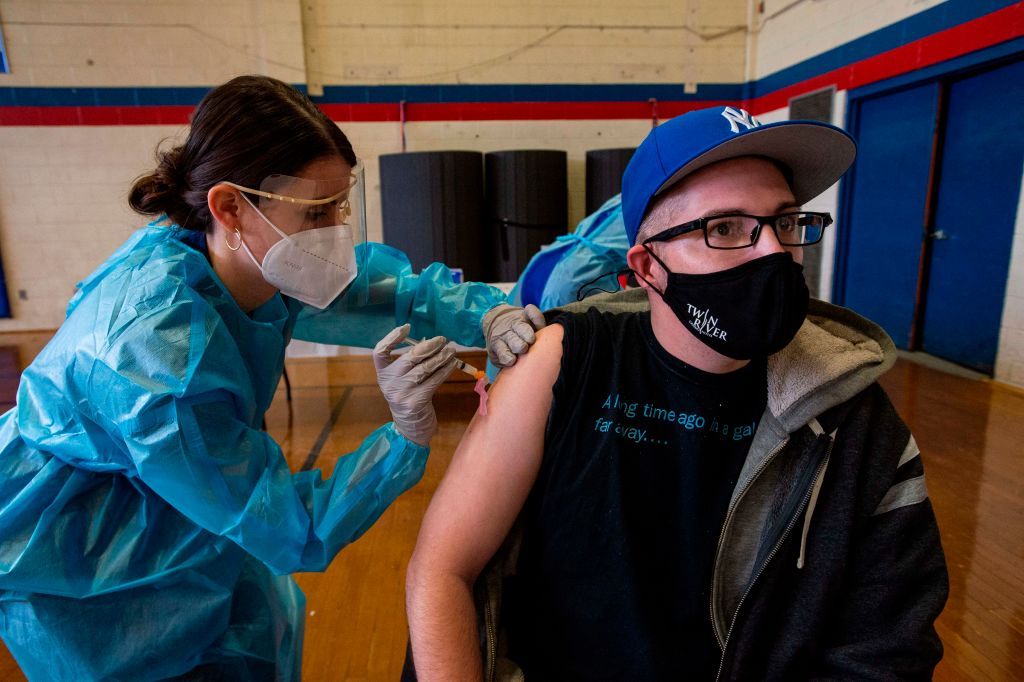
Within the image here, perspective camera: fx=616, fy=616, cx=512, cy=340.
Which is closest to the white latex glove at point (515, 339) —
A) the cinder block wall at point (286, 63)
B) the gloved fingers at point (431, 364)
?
the gloved fingers at point (431, 364)

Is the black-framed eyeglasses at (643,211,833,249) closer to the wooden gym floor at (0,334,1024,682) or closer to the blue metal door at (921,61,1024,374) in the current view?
the wooden gym floor at (0,334,1024,682)

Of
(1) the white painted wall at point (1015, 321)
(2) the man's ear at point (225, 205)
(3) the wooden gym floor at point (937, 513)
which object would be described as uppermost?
(2) the man's ear at point (225, 205)

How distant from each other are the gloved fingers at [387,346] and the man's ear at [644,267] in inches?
16.5

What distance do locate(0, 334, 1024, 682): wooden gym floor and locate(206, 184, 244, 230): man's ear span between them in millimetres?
1267

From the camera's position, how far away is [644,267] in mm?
1000

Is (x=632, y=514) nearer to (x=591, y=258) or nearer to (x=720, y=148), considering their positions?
(x=720, y=148)

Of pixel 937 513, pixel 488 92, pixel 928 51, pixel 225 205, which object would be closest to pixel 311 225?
pixel 225 205

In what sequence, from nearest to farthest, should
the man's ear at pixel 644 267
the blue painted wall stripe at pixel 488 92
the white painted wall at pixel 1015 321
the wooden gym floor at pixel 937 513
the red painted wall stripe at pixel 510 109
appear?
the man's ear at pixel 644 267, the wooden gym floor at pixel 937 513, the white painted wall at pixel 1015 321, the red painted wall stripe at pixel 510 109, the blue painted wall stripe at pixel 488 92

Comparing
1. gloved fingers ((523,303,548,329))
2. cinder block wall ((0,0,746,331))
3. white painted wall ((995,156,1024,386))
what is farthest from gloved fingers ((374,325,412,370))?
cinder block wall ((0,0,746,331))

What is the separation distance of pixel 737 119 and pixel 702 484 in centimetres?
55

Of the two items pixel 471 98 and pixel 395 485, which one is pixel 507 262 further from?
pixel 395 485

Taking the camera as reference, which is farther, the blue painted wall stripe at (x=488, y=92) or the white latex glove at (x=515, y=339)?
the blue painted wall stripe at (x=488, y=92)

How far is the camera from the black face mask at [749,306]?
2.88 ft

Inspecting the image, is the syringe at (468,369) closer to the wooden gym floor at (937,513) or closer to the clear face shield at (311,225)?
the clear face shield at (311,225)
